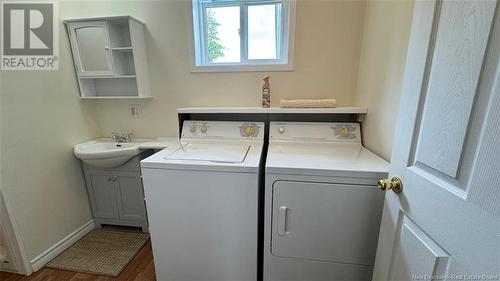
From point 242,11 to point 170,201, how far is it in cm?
172

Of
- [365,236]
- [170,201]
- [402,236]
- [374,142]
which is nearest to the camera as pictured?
[402,236]

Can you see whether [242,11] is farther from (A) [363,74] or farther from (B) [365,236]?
(B) [365,236]

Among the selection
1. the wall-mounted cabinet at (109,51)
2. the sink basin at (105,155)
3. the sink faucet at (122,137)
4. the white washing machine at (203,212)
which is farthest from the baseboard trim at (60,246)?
the wall-mounted cabinet at (109,51)

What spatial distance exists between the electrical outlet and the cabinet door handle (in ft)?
5.66

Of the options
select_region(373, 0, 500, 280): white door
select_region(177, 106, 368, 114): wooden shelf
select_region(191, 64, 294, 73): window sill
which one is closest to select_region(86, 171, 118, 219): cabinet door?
select_region(177, 106, 368, 114): wooden shelf

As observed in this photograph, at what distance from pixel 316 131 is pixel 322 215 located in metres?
0.69

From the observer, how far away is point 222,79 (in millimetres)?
1939

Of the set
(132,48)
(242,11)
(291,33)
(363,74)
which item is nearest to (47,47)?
(132,48)

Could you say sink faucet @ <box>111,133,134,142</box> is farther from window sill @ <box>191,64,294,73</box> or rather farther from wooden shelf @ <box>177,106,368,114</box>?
window sill @ <box>191,64,294,73</box>

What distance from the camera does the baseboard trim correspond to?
1.65m

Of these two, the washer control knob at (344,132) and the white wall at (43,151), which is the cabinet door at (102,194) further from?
the washer control knob at (344,132)

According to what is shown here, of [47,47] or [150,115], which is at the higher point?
[47,47]

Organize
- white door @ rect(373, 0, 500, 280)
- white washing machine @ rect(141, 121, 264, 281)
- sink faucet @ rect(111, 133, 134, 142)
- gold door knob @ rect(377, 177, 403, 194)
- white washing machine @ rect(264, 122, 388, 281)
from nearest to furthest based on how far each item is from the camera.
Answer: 1. white door @ rect(373, 0, 500, 280)
2. gold door knob @ rect(377, 177, 403, 194)
3. white washing machine @ rect(264, 122, 388, 281)
4. white washing machine @ rect(141, 121, 264, 281)
5. sink faucet @ rect(111, 133, 134, 142)

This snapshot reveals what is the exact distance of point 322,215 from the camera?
3.90 ft
